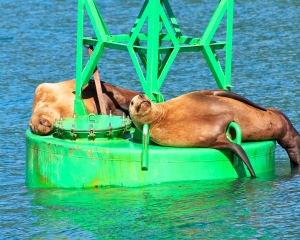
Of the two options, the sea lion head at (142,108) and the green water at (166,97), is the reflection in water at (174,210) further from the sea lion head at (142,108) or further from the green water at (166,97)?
the sea lion head at (142,108)

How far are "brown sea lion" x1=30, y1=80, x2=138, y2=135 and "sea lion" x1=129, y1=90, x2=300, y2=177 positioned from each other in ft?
4.30

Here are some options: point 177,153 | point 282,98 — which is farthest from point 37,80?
point 177,153

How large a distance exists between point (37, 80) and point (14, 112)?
4.98 feet

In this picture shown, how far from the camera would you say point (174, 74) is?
14078 mm

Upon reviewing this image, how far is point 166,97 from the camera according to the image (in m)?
12.9

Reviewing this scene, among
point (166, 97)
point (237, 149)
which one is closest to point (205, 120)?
point (237, 149)

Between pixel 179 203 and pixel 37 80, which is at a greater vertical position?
pixel 37 80

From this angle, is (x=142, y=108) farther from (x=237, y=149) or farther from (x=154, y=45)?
(x=237, y=149)

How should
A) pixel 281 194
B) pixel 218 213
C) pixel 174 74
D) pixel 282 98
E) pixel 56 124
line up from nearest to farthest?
pixel 218 213, pixel 281 194, pixel 56 124, pixel 282 98, pixel 174 74

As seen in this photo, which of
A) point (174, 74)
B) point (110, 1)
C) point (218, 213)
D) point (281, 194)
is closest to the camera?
point (218, 213)

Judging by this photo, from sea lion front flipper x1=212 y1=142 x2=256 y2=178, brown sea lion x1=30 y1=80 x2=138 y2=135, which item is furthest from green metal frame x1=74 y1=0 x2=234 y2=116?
sea lion front flipper x1=212 y1=142 x2=256 y2=178

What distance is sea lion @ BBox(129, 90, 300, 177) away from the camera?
903 cm

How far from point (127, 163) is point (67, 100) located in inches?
75.2

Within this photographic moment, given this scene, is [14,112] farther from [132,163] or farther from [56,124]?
[132,163]
